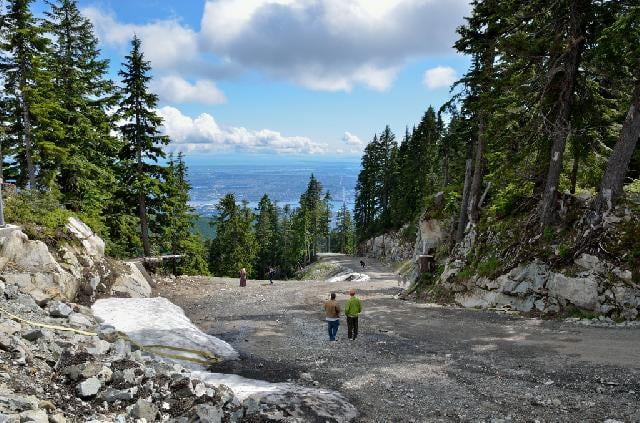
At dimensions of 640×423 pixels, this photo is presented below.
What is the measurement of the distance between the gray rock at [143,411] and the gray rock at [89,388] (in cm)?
75

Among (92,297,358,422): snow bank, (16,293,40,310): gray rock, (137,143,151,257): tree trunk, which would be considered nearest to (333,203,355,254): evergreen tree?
(137,143,151,257): tree trunk

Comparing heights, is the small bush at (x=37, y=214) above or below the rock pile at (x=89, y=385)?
above

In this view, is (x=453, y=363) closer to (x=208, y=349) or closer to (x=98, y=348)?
(x=208, y=349)

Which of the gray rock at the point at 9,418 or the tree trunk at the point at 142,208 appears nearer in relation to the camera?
the gray rock at the point at 9,418

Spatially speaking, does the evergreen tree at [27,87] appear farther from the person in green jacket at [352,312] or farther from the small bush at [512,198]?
the small bush at [512,198]

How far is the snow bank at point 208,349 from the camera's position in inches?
314

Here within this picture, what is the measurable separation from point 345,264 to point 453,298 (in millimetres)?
45542

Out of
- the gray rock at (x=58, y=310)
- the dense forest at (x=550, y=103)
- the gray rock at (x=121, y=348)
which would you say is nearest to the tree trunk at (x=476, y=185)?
the dense forest at (x=550, y=103)

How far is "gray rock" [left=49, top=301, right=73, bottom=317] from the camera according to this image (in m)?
10.9

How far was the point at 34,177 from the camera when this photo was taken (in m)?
22.7

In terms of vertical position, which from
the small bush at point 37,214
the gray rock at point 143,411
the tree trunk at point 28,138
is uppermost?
the tree trunk at point 28,138

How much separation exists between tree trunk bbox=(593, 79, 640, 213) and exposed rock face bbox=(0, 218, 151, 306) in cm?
1906

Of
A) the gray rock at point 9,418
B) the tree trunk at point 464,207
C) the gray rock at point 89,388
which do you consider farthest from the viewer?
the tree trunk at point 464,207

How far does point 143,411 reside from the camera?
6672 mm
